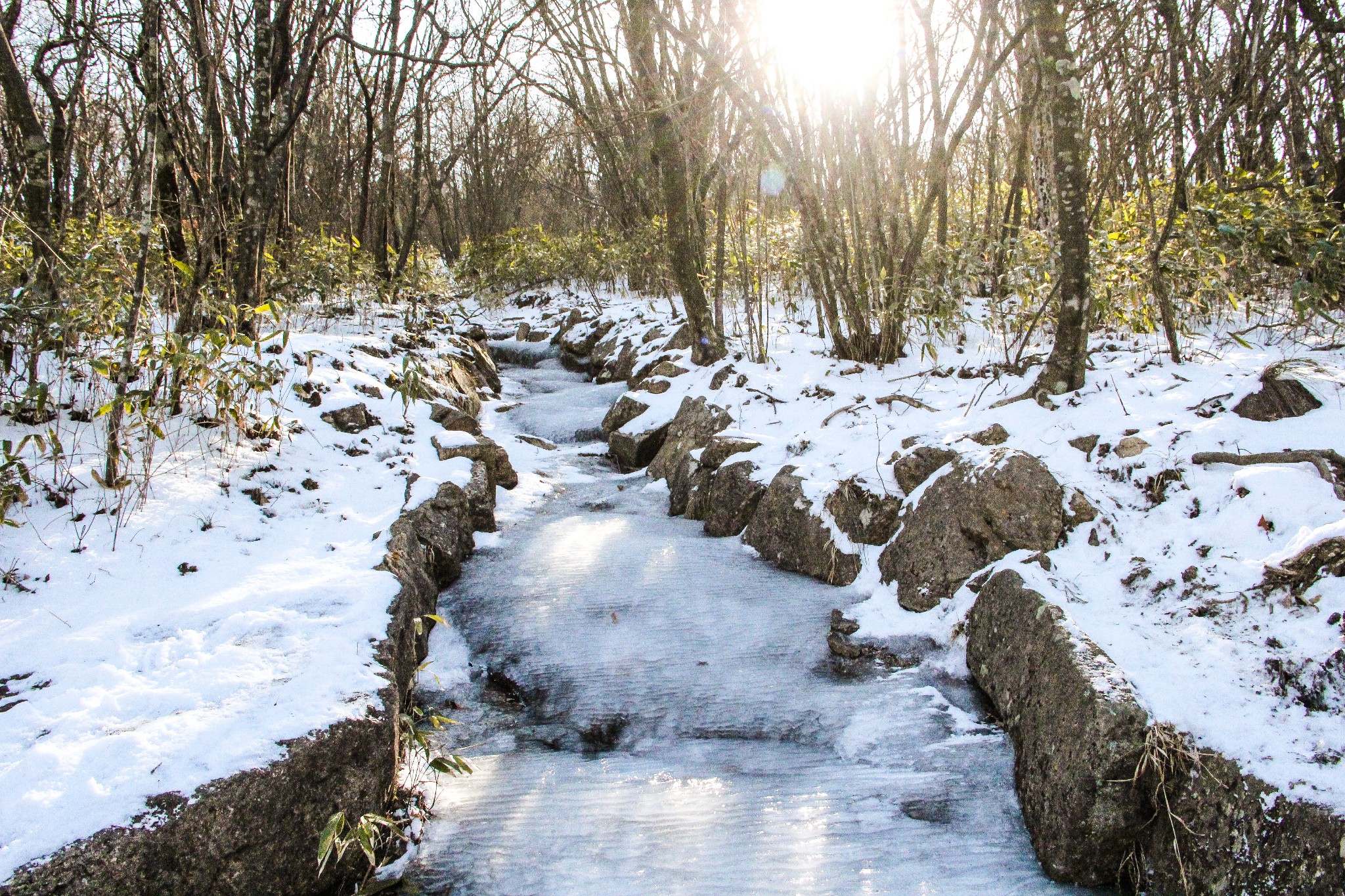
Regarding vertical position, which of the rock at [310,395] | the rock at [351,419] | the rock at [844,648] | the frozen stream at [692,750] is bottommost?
the frozen stream at [692,750]

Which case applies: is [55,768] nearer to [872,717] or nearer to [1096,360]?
[872,717]

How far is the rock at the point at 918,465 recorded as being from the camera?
377cm

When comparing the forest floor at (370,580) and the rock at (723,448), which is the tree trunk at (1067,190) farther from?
the rock at (723,448)

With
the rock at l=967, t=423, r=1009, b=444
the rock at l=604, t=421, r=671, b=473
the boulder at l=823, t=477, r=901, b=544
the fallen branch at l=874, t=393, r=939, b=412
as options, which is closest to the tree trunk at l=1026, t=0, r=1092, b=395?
the rock at l=967, t=423, r=1009, b=444

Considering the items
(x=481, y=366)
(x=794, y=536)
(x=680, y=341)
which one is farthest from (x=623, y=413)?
(x=794, y=536)

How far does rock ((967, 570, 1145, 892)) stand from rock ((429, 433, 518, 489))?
11.7ft

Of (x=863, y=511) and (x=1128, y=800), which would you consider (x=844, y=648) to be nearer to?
(x=863, y=511)

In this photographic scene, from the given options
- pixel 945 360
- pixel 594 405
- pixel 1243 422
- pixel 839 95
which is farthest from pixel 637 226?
pixel 1243 422

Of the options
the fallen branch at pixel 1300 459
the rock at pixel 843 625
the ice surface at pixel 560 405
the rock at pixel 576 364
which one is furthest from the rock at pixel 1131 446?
the rock at pixel 576 364

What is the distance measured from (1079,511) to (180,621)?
11.9ft

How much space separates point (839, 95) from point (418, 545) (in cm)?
425

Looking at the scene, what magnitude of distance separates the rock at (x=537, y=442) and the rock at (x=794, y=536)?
2.79m

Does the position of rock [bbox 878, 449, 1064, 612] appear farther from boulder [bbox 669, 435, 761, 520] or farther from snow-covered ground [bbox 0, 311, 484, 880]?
snow-covered ground [bbox 0, 311, 484, 880]

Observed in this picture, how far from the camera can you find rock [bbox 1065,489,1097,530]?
3000 millimetres
